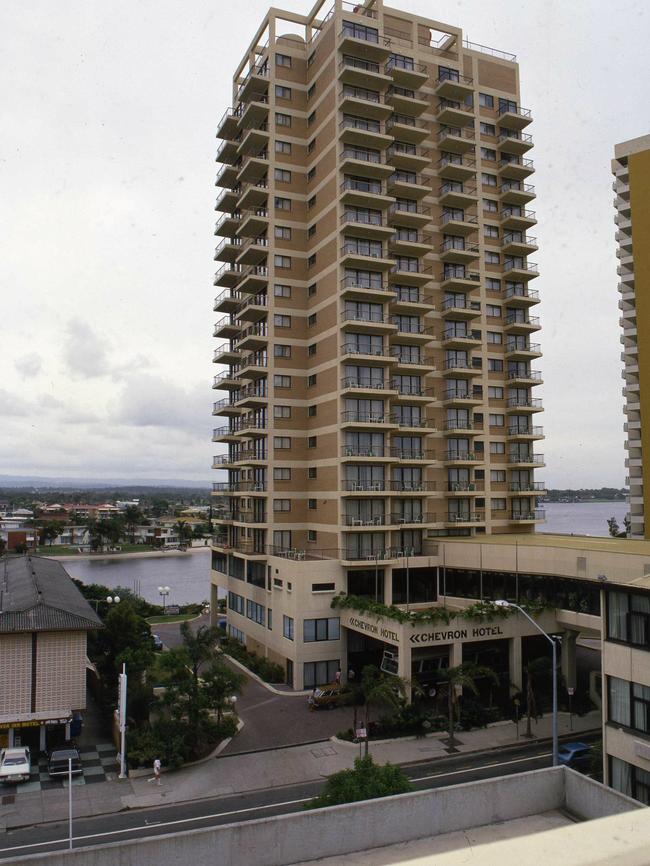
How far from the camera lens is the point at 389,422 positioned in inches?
2307

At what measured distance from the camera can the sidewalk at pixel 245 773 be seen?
32750 mm

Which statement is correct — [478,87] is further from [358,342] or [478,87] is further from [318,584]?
[318,584]

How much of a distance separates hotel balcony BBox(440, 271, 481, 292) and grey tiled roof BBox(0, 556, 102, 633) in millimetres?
43692

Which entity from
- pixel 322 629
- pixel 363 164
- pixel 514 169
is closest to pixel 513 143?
pixel 514 169

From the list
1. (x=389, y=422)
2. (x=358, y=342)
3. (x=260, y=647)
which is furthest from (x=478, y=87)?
(x=260, y=647)

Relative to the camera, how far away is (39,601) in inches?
1704

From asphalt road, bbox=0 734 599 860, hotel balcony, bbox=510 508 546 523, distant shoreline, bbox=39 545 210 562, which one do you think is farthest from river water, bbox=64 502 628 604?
asphalt road, bbox=0 734 599 860

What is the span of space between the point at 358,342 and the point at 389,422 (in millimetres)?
7480

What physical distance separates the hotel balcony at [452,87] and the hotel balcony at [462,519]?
140 feet

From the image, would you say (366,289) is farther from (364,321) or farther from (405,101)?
(405,101)

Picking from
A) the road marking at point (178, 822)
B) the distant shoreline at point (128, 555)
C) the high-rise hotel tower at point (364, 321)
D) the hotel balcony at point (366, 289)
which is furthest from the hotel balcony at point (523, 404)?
the distant shoreline at point (128, 555)

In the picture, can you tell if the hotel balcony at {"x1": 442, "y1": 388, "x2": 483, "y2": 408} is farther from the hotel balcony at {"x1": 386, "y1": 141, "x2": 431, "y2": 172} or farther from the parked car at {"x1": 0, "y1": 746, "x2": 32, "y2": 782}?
the parked car at {"x1": 0, "y1": 746, "x2": 32, "y2": 782}

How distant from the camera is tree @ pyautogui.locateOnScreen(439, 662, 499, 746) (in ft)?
135

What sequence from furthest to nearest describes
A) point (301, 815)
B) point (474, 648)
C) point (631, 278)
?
point (631, 278) < point (474, 648) < point (301, 815)
